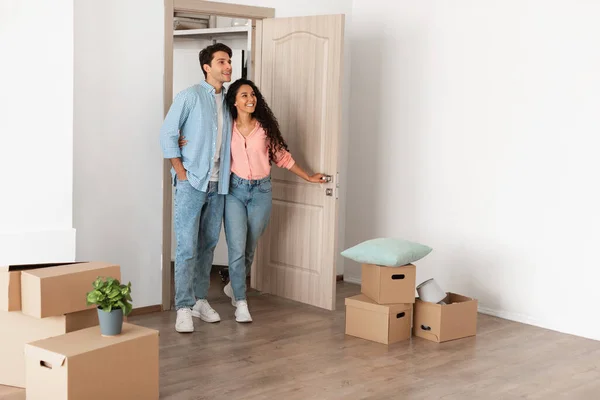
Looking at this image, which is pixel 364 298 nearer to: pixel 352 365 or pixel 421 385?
pixel 352 365

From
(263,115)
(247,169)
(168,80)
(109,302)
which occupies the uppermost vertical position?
(168,80)

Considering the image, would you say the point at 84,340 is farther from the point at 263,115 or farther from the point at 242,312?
the point at 263,115

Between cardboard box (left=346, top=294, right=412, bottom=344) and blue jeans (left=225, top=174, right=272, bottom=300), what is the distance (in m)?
0.77

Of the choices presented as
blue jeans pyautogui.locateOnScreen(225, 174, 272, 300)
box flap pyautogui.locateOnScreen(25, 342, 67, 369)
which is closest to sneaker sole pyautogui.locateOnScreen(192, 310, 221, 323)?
blue jeans pyautogui.locateOnScreen(225, 174, 272, 300)

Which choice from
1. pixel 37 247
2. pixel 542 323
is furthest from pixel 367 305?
pixel 37 247

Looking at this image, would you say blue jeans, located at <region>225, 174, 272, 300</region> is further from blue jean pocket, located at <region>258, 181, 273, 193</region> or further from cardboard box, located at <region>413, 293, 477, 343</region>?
cardboard box, located at <region>413, 293, 477, 343</region>

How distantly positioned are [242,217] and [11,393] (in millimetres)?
1831

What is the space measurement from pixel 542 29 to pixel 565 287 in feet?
5.23

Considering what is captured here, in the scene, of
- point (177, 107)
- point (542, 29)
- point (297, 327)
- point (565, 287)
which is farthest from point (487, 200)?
point (177, 107)

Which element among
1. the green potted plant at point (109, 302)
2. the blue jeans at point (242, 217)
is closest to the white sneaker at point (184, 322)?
the blue jeans at point (242, 217)

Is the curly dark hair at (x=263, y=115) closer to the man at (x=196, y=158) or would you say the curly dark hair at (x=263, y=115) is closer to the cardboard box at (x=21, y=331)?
the man at (x=196, y=158)

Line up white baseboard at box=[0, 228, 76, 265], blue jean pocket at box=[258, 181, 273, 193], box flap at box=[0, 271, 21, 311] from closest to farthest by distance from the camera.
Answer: box flap at box=[0, 271, 21, 311], white baseboard at box=[0, 228, 76, 265], blue jean pocket at box=[258, 181, 273, 193]

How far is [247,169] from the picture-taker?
15.5ft

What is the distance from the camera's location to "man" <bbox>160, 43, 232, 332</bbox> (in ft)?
14.7
